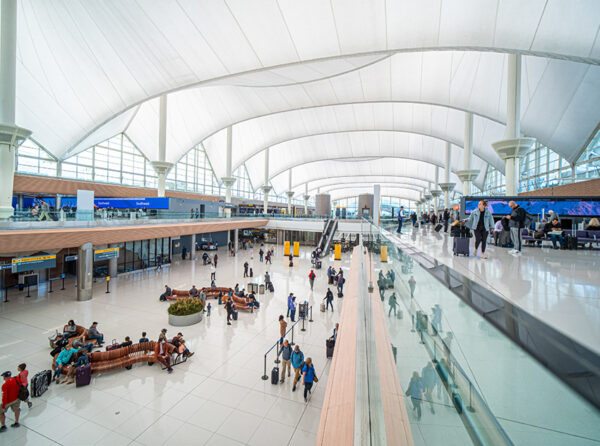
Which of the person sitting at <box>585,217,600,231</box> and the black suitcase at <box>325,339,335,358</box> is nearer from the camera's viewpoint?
the black suitcase at <box>325,339,335,358</box>

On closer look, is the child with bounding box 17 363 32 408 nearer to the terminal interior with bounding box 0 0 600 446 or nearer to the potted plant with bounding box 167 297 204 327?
the terminal interior with bounding box 0 0 600 446

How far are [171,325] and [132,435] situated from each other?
19.4 ft

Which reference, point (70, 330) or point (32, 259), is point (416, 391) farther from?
point (32, 259)

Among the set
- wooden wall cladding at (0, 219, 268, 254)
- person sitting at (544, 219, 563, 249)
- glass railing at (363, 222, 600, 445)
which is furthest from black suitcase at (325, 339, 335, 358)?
wooden wall cladding at (0, 219, 268, 254)

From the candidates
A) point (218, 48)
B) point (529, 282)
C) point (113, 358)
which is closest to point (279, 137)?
point (218, 48)

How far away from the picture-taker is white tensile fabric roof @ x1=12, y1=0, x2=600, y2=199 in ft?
46.6

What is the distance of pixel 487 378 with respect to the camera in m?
1.14

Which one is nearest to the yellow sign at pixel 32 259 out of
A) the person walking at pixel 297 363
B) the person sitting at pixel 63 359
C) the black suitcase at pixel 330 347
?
the person sitting at pixel 63 359

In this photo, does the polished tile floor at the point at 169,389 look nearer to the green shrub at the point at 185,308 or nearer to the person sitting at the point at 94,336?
the person sitting at the point at 94,336

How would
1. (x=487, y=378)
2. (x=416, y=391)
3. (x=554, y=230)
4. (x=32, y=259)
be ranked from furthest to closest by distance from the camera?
(x=32, y=259) → (x=554, y=230) → (x=416, y=391) → (x=487, y=378)

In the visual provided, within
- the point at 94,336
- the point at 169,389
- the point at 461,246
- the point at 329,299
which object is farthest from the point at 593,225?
the point at 94,336

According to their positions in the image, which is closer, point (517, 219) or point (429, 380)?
point (429, 380)

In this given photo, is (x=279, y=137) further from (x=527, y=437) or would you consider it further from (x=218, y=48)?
(x=527, y=437)

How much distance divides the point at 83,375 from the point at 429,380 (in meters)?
9.57
